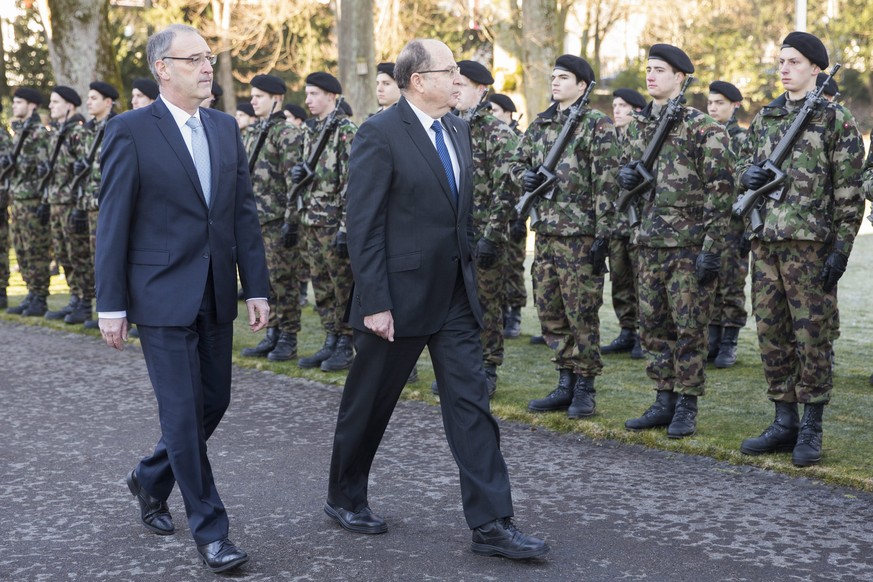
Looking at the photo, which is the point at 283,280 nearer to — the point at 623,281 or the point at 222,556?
the point at 623,281

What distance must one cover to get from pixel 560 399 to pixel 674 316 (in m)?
1.06

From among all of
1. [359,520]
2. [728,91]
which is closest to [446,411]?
[359,520]

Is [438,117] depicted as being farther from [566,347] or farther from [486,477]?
[566,347]

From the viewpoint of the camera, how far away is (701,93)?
40.8 meters

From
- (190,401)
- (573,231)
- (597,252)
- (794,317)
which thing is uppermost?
(573,231)

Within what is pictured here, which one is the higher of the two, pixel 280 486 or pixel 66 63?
pixel 66 63

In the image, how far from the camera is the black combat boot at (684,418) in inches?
259

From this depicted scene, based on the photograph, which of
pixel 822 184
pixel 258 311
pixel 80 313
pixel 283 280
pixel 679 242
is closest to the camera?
pixel 258 311

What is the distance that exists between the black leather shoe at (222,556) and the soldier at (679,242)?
A: 115 inches

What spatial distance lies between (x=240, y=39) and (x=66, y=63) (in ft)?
42.2

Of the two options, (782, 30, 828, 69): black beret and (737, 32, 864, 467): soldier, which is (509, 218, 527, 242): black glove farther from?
(782, 30, 828, 69): black beret

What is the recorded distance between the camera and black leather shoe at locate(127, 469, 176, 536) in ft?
16.5

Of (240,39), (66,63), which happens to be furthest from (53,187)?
(240,39)

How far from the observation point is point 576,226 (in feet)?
23.1
